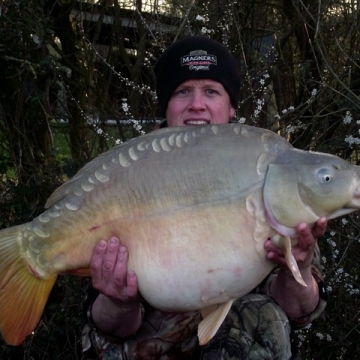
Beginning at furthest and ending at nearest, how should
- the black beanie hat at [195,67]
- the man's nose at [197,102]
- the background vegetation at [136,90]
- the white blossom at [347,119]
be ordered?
the background vegetation at [136,90] < the white blossom at [347,119] < the black beanie hat at [195,67] < the man's nose at [197,102]

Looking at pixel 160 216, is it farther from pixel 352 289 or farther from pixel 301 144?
pixel 301 144

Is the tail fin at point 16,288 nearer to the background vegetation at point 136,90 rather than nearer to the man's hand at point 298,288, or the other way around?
the man's hand at point 298,288

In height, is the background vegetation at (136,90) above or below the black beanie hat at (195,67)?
below

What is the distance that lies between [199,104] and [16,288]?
2.36 feet

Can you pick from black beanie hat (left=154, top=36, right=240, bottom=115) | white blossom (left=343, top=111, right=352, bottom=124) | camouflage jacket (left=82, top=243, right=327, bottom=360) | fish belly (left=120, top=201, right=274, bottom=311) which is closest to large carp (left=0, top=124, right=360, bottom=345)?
fish belly (left=120, top=201, right=274, bottom=311)

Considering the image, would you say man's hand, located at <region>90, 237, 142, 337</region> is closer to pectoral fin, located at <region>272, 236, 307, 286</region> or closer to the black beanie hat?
pectoral fin, located at <region>272, 236, 307, 286</region>

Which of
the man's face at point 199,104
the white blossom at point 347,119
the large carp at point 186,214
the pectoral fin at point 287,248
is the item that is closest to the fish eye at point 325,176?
the large carp at point 186,214

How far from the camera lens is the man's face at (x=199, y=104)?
1.81m

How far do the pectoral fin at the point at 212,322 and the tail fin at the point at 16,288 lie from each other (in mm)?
339

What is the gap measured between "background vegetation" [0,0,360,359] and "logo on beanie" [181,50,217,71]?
0.87 metres

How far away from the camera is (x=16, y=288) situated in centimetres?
139

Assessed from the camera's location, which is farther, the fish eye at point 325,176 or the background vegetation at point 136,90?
the background vegetation at point 136,90

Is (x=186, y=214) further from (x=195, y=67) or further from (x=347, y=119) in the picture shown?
(x=347, y=119)

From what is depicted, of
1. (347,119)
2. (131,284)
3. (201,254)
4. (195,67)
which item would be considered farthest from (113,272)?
(347,119)
